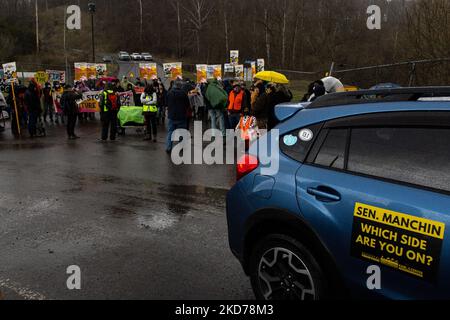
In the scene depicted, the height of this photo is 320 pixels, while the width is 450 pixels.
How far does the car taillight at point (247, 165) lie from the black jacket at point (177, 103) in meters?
7.48

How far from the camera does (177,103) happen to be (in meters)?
11.1

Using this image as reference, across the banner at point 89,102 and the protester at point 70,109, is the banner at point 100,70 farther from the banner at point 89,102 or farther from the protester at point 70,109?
the protester at point 70,109

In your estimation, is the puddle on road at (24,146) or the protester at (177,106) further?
the puddle on road at (24,146)

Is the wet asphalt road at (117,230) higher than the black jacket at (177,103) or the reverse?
the reverse

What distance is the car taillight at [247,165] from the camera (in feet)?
12.2

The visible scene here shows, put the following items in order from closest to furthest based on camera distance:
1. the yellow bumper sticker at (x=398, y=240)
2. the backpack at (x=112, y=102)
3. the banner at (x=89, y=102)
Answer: the yellow bumper sticker at (x=398, y=240)
the backpack at (x=112, y=102)
the banner at (x=89, y=102)

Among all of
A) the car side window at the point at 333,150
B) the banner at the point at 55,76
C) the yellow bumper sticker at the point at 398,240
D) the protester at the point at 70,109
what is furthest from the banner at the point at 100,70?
the yellow bumper sticker at the point at 398,240

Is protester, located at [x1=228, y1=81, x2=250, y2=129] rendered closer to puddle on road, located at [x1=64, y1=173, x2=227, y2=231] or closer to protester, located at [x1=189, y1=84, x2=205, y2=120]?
puddle on road, located at [x1=64, y1=173, x2=227, y2=231]

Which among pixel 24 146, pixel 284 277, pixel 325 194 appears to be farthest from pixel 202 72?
pixel 325 194

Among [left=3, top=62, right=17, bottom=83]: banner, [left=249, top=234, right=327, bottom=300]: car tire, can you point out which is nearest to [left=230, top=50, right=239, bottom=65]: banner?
[left=3, top=62, right=17, bottom=83]: banner

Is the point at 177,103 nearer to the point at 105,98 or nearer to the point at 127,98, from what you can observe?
the point at 105,98

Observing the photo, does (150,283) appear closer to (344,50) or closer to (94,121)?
(94,121)

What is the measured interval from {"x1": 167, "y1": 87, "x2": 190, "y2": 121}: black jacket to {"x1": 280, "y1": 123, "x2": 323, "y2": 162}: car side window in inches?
305

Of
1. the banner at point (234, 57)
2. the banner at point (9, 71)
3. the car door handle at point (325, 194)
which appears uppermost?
the banner at point (234, 57)
